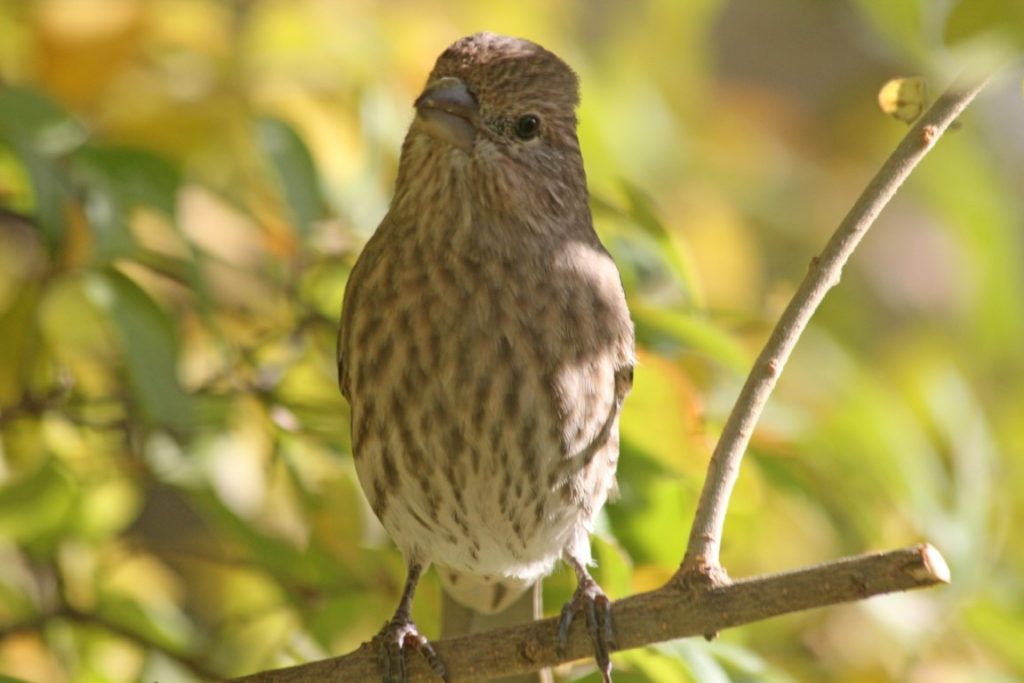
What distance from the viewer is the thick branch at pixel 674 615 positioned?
8.21 ft

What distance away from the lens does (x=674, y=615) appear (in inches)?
107

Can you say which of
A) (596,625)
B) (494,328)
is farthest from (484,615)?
(596,625)

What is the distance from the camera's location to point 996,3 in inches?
98.3

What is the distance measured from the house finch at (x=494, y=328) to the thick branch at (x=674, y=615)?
0.36 metres

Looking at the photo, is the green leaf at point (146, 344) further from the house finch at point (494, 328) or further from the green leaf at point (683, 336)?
the green leaf at point (683, 336)

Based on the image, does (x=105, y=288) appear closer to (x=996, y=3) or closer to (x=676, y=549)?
(x=676, y=549)

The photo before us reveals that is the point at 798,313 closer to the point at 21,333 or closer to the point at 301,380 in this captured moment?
the point at 301,380

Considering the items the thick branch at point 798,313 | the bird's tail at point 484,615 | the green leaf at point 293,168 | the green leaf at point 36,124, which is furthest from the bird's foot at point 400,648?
the green leaf at point 36,124

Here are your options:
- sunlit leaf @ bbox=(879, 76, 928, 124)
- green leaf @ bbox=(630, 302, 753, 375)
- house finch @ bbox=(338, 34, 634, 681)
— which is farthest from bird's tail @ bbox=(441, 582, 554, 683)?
sunlit leaf @ bbox=(879, 76, 928, 124)

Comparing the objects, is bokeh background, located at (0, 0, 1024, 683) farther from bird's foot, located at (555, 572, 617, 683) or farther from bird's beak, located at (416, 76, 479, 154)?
bird's beak, located at (416, 76, 479, 154)

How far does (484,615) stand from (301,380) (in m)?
0.72

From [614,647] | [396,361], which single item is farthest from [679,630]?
[396,361]

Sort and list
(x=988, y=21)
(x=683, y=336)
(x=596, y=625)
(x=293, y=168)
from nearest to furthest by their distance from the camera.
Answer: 1. (x=988, y=21)
2. (x=596, y=625)
3. (x=683, y=336)
4. (x=293, y=168)

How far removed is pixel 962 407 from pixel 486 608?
144 centimetres
